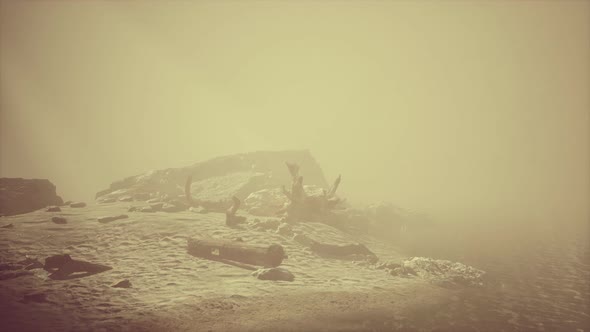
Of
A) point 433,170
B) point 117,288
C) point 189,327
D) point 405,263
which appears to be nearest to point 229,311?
point 189,327

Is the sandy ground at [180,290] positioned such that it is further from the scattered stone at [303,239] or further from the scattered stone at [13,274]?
the scattered stone at [303,239]

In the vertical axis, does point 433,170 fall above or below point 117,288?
above

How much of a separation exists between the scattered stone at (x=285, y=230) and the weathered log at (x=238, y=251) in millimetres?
5958

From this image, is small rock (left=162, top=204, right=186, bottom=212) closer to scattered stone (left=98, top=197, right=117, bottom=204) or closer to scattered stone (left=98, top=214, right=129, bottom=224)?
scattered stone (left=98, top=214, right=129, bottom=224)

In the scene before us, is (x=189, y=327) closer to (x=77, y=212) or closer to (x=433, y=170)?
(x=77, y=212)

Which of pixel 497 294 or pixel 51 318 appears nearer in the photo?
pixel 51 318

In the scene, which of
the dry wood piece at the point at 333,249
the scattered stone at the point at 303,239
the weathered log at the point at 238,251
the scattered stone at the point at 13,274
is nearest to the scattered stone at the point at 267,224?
the scattered stone at the point at 303,239

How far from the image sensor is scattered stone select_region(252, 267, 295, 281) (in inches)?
598

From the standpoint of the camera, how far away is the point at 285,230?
76.6ft

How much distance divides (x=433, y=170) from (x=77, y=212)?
172 meters

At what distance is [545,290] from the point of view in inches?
664

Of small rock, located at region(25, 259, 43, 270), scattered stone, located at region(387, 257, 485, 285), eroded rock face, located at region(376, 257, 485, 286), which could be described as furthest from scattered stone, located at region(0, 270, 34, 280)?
scattered stone, located at region(387, 257, 485, 285)

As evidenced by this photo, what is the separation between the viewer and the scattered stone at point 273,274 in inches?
598

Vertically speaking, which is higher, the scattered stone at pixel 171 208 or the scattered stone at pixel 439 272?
the scattered stone at pixel 171 208
